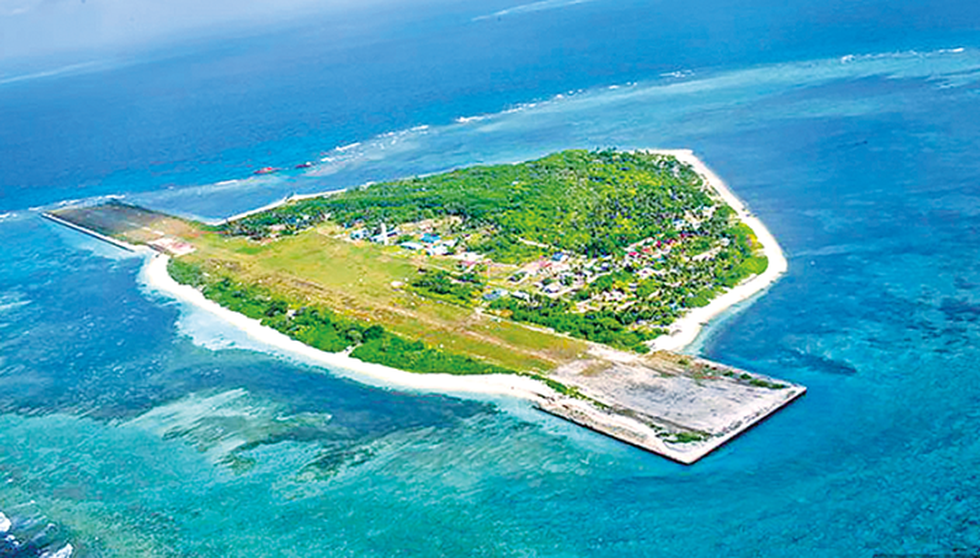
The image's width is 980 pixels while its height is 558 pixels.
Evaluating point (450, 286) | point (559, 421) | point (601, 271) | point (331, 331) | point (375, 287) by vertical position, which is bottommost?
point (559, 421)

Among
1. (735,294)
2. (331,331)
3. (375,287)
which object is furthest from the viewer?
(375,287)

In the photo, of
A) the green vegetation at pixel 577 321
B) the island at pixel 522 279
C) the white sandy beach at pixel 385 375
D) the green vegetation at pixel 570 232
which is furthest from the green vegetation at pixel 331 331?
the green vegetation at pixel 570 232

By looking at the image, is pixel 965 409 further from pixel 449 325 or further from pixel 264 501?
pixel 264 501

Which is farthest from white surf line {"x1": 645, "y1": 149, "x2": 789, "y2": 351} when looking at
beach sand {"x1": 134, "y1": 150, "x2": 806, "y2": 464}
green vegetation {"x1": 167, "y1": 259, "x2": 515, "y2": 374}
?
green vegetation {"x1": 167, "y1": 259, "x2": 515, "y2": 374}

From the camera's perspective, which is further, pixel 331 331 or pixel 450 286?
pixel 450 286

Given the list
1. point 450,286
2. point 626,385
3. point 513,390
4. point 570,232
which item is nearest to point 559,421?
point 513,390

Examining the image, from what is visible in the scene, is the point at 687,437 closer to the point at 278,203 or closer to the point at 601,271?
the point at 601,271

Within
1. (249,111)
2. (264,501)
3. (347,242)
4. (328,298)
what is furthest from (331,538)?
(249,111)
